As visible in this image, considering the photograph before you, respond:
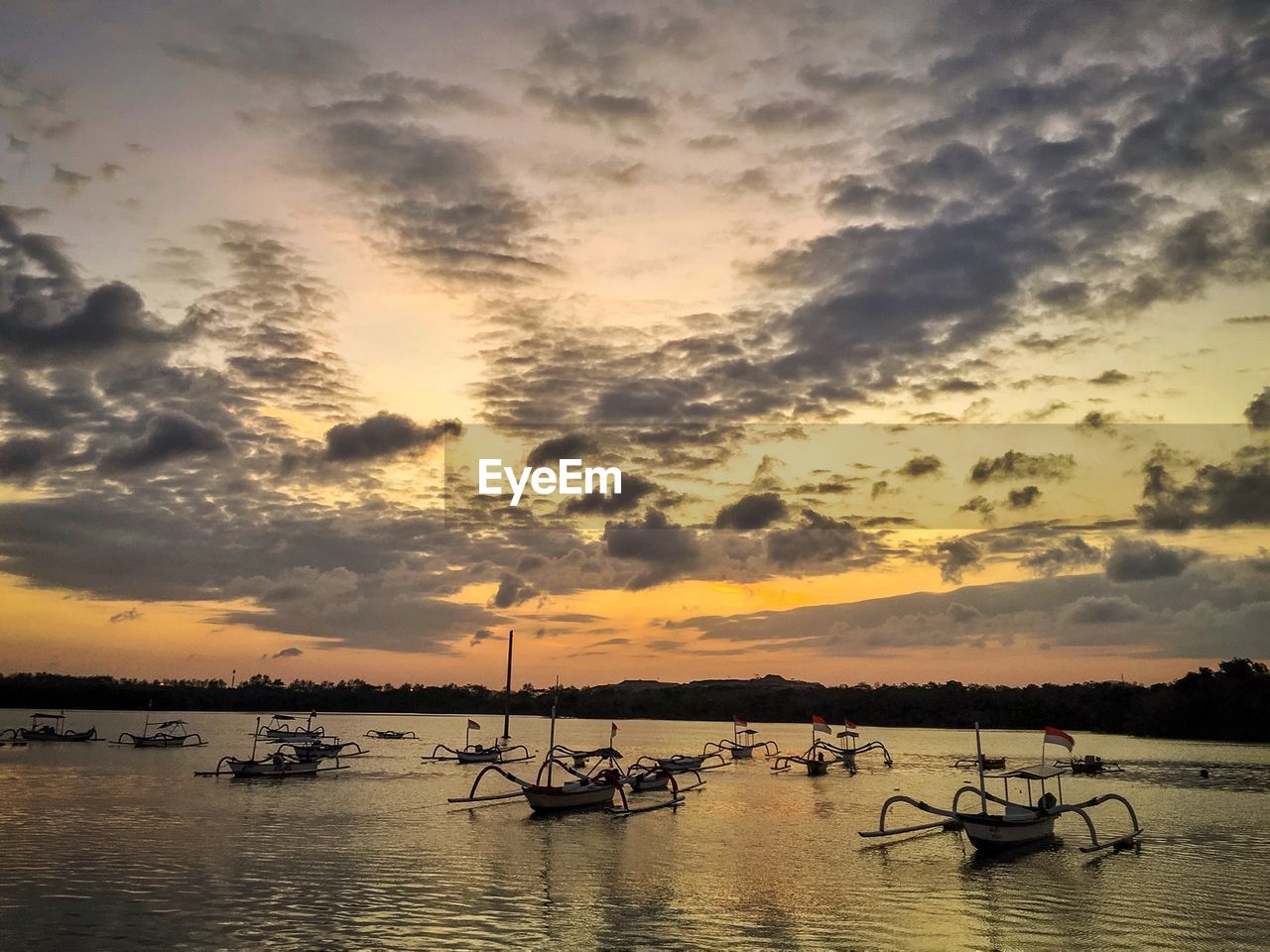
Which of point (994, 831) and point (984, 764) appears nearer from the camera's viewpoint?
point (994, 831)

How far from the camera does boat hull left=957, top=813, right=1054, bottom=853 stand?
36.7 metres

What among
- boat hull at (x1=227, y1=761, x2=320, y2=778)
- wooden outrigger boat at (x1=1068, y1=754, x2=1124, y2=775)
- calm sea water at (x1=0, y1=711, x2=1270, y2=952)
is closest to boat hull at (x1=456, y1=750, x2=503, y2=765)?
boat hull at (x1=227, y1=761, x2=320, y2=778)

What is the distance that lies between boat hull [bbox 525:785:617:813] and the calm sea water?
2.61 ft

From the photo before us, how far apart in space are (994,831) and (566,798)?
825 inches

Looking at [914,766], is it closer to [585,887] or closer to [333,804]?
[333,804]

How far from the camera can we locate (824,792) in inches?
2685

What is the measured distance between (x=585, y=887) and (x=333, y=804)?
27974 millimetres

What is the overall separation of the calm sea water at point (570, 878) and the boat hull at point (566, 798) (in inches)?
31.3

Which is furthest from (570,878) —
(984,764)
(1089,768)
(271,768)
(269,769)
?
(1089,768)

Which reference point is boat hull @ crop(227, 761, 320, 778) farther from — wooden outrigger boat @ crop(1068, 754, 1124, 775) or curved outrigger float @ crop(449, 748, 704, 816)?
wooden outrigger boat @ crop(1068, 754, 1124, 775)

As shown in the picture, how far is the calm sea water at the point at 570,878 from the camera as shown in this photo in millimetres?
24031

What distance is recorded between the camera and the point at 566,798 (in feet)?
160

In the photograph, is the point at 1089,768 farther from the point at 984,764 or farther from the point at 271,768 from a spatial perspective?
the point at 271,768

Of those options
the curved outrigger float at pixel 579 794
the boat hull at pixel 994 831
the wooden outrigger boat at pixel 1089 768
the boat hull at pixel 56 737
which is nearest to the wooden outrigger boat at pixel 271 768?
the curved outrigger float at pixel 579 794
